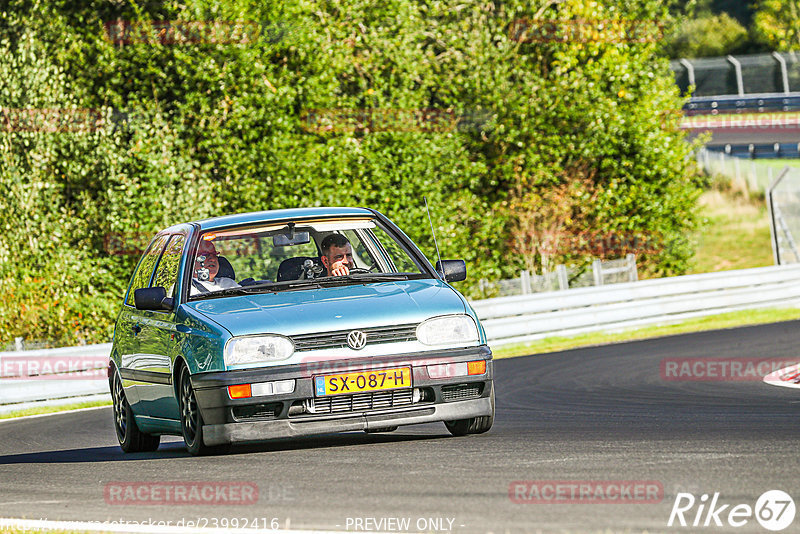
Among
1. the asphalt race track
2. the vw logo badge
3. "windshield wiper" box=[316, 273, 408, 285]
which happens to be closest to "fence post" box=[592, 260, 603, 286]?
the asphalt race track

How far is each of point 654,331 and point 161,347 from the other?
13935 millimetres

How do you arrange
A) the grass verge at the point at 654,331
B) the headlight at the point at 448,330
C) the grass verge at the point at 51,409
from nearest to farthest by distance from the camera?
the headlight at the point at 448,330 < the grass verge at the point at 51,409 < the grass verge at the point at 654,331

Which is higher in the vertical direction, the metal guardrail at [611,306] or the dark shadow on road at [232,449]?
the dark shadow on road at [232,449]

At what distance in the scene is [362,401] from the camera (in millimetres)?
7828

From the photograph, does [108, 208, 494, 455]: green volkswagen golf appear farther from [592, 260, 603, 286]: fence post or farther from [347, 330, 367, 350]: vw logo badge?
[592, 260, 603, 286]: fence post

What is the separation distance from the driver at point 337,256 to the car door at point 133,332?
1.40m

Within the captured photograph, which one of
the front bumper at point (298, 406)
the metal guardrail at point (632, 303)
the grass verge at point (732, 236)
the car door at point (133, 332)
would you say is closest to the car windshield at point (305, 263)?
the car door at point (133, 332)

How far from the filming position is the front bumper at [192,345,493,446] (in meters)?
7.73

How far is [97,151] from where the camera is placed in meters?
25.1

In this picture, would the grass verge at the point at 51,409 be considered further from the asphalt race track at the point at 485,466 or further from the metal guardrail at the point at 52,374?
the asphalt race track at the point at 485,466

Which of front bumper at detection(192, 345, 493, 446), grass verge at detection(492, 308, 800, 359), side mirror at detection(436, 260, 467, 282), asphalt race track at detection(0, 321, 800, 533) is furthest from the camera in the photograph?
grass verge at detection(492, 308, 800, 359)

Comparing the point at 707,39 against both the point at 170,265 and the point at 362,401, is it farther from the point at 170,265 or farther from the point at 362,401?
the point at 362,401

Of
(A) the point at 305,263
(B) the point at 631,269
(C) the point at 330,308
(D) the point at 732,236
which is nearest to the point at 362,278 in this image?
(A) the point at 305,263

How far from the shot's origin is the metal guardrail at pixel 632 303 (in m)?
20.6
